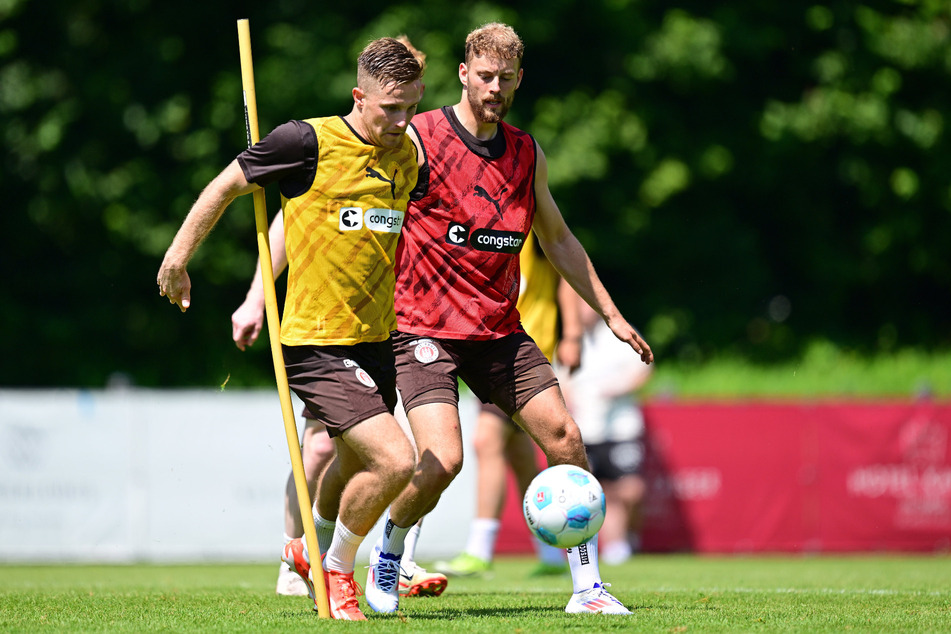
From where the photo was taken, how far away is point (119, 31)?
766 inches

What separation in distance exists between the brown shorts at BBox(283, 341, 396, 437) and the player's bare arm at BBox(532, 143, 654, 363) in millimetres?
1150

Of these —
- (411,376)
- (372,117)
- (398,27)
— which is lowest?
(411,376)

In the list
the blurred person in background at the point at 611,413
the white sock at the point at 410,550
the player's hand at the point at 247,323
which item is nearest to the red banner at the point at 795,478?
the blurred person in background at the point at 611,413

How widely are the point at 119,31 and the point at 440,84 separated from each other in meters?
5.59

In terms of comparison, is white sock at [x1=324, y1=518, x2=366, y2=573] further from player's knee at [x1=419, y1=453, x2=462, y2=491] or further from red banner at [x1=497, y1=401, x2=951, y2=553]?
red banner at [x1=497, y1=401, x2=951, y2=553]

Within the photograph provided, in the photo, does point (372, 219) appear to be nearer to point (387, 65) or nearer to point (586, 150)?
point (387, 65)

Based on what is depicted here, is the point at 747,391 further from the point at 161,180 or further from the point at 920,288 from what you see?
the point at 161,180

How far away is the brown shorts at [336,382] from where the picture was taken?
5004mm

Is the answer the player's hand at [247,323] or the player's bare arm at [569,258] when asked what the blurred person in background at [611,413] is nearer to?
the player's bare arm at [569,258]

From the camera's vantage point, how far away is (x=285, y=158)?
4961 millimetres

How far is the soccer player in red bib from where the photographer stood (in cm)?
546

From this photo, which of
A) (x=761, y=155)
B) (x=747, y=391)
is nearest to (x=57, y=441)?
(x=747, y=391)

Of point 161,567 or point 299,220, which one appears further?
point 161,567

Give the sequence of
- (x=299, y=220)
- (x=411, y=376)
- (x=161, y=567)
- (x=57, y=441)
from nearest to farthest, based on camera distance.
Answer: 1. (x=299, y=220)
2. (x=411, y=376)
3. (x=161, y=567)
4. (x=57, y=441)
